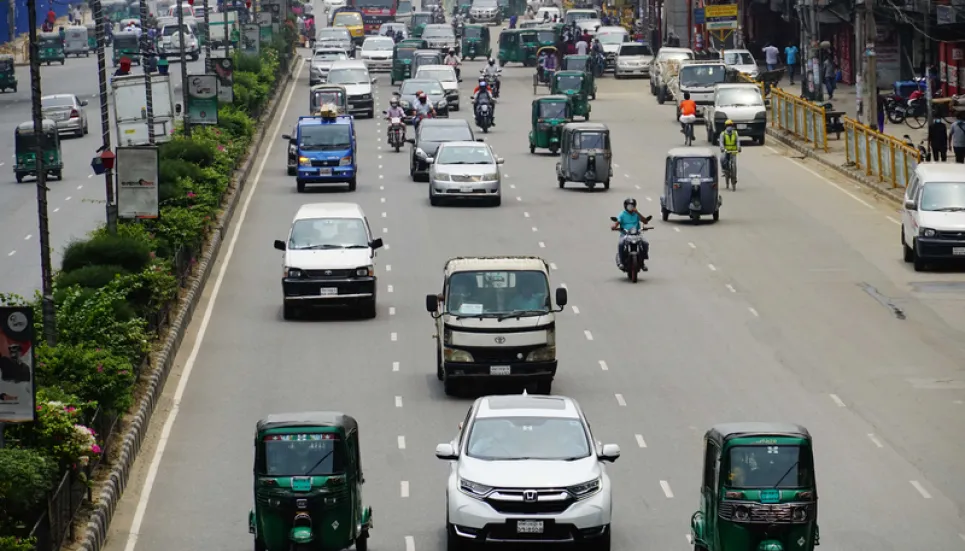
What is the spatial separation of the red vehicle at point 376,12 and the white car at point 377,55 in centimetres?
2942

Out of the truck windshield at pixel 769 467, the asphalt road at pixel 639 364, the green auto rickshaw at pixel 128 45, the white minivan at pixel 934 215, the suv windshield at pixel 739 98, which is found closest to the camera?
the truck windshield at pixel 769 467

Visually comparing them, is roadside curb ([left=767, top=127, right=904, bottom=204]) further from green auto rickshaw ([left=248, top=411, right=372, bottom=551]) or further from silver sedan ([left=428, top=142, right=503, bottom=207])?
green auto rickshaw ([left=248, top=411, right=372, bottom=551])

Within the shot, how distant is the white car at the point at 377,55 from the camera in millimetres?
94250

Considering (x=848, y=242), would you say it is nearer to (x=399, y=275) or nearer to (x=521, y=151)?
(x=399, y=275)

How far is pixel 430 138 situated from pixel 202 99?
6355mm

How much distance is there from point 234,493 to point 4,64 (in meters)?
79.2

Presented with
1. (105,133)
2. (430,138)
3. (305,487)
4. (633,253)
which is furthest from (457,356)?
(430,138)

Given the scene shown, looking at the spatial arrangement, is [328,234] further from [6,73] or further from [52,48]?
[52,48]

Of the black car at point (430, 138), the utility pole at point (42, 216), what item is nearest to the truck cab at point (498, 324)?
the utility pole at point (42, 216)

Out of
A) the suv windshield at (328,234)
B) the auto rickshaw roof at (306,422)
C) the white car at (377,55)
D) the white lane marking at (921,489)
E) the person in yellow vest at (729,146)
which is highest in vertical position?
the white car at (377,55)

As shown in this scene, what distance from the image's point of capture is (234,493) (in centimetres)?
2186

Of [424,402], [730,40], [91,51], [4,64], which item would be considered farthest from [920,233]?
[91,51]

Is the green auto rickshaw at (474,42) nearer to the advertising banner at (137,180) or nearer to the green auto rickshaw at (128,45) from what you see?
the green auto rickshaw at (128,45)

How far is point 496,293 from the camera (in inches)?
1058
